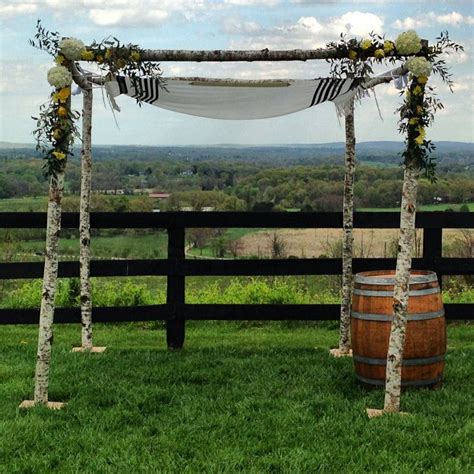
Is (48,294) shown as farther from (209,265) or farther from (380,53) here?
(380,53)

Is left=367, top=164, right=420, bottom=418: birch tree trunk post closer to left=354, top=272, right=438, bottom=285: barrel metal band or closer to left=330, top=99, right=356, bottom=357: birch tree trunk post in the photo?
left=354, top=272, right=438, bottom=285: barrel metal band

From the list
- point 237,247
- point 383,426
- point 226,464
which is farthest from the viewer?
point 237,247

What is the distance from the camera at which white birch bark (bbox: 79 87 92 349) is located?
6250 millimetres

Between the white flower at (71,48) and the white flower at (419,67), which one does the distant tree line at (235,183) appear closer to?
the white flower at (419,67)

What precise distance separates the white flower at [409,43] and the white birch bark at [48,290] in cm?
238

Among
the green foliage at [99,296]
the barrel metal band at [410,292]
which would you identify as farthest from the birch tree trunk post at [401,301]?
the green foliage at [99,296]

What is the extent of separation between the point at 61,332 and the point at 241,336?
192 centimetres

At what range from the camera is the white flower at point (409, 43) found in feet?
15.1

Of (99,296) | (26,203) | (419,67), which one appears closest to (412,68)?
(419,67)

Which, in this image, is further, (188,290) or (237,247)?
(237,247)

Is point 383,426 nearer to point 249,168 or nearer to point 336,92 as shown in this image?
point 336,92

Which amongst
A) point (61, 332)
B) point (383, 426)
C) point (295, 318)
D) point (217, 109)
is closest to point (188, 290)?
point (61, 332)

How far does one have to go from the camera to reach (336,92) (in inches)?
221

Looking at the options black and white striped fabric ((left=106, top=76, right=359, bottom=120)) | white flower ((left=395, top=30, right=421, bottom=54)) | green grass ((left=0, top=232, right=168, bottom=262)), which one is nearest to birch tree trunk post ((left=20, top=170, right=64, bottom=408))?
black and white striped fabric ((left=106, top=76, right=359, bottom=120))
